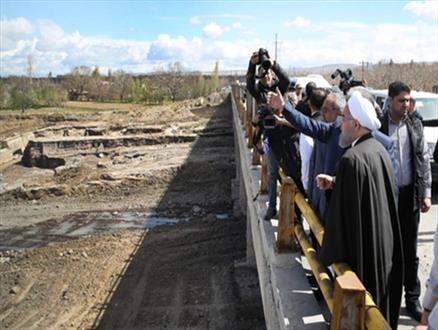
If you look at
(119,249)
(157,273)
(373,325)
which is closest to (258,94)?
(373,325)

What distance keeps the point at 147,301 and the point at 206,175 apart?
32.3 feet

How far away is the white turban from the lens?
287 cm

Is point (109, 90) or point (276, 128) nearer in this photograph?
point (276, 128)

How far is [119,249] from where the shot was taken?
11.9m

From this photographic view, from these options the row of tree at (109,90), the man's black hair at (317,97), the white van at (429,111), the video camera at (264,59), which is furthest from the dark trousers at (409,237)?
the row of tree at (109,90)

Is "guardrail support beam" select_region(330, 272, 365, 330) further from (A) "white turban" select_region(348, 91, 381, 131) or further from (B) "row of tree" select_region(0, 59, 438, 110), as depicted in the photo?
(B) "row of tree" select_region(0, 59, 438, 110)

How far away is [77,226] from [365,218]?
Answer: 13232 millimetres

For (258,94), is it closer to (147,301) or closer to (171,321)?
(171,321)

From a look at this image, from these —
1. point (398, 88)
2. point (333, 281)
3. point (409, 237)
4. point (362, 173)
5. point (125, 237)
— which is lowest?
point (125, 237)

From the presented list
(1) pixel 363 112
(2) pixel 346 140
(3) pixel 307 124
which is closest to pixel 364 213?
(2) pixel 346 140

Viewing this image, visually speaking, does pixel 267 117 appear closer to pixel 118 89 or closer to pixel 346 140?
pixel 346 140

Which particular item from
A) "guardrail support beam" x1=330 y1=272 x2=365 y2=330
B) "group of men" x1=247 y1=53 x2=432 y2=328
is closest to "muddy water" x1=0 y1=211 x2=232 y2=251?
"group of men" x1=247 y1=53 x2=432 y2=328

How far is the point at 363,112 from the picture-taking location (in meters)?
2.87

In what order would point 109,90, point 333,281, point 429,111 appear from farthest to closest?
point 109,90
point 429,111
point 333,281
